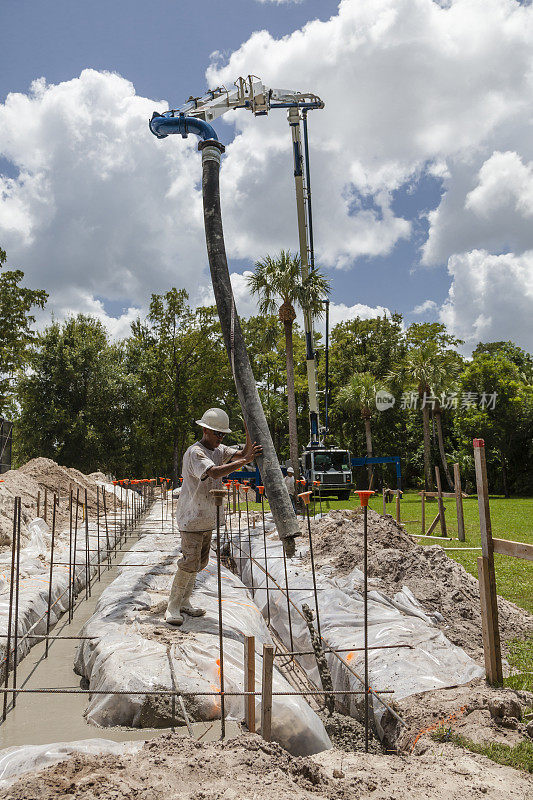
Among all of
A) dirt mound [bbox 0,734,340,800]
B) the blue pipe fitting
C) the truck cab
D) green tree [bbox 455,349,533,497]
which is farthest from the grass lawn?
green tree [bbox 455,349,533,497]

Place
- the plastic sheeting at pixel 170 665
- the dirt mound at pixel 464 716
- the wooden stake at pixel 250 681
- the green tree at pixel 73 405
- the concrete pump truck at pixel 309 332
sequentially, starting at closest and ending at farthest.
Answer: the wooden stake at pixel 250 681
the plastic sheeting at pixel 170 665
the dirt mound at pixel 464 716
the concrete pump truck at pixel 309 332
the green tree at pixel 73 405

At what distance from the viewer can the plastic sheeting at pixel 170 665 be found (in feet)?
10.4

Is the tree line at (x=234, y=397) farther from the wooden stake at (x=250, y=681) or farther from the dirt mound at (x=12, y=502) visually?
the wooden stake at (x=250, y=681)

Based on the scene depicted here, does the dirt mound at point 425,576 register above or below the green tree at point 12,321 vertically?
below

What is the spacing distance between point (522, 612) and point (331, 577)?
2.35 metres

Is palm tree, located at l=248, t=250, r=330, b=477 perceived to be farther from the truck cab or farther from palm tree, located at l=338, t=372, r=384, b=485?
palm tree, located at l=338, t=372, r=384, b=485

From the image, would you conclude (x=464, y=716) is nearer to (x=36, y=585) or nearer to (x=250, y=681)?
(x=250, y=681)

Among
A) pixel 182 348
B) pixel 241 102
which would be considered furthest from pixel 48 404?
pixel 241 102

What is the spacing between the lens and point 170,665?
11.7 feet

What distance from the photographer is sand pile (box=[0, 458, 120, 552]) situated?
9320 millimetres

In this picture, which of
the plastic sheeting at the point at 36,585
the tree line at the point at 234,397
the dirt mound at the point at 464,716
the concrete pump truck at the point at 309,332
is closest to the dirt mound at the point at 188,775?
the dirt mound at the point at 464,716

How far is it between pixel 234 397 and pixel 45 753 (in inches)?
1350

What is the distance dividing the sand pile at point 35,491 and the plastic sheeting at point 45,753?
6.55m

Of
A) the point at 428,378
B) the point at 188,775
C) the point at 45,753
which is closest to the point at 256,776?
the point at 188,775
